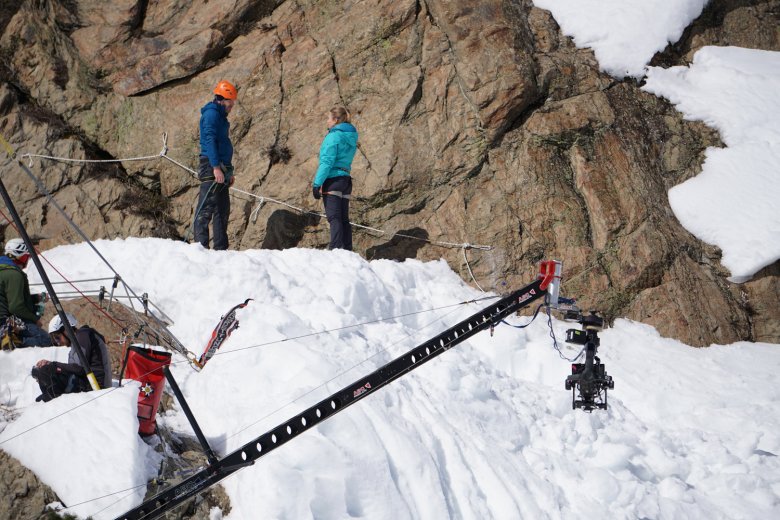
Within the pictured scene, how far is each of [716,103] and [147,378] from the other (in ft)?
37.6

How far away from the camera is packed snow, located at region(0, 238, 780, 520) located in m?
7.63

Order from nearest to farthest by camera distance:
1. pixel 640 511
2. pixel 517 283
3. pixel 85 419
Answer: pixel 85 419
pixel 640 511
pixel 517 283

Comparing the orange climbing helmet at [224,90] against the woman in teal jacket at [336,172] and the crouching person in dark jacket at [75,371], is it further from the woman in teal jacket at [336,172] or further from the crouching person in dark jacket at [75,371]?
the crouching person in dark jacket at [75,371]

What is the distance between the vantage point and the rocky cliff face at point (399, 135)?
1327 centimetres

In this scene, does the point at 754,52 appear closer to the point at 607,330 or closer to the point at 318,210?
the point at 607,330

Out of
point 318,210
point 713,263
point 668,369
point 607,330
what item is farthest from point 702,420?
point 318,210

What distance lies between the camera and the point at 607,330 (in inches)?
499

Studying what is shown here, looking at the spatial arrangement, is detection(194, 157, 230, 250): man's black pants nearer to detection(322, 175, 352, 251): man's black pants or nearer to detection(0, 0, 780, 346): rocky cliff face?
detection(322, 175, 352, 251): man's black pants

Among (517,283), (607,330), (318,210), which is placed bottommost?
(607,330)

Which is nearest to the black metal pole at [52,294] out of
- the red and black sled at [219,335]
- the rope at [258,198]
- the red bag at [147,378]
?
the red bag at [147,378]

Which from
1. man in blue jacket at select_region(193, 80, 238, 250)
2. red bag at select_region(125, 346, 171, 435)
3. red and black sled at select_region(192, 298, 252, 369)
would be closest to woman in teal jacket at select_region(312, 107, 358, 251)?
man in blue jacket at select_region(193, 80, 238, 250)

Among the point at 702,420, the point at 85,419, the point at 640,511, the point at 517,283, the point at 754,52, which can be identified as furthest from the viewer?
the point at 754,52

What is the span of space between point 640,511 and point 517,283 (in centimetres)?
462

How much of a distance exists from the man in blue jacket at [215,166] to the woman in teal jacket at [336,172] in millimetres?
1414
